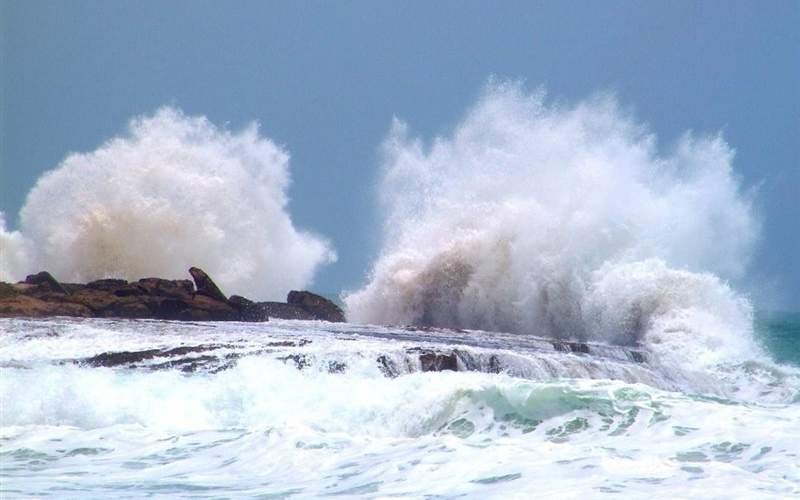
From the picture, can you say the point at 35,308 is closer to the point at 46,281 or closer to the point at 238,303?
the point at 46,281

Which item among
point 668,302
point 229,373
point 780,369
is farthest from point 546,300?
point 229,373

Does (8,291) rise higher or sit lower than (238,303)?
lower

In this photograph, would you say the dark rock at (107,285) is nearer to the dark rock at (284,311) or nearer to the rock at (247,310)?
the rock at (247,310)

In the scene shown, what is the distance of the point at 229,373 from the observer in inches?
347

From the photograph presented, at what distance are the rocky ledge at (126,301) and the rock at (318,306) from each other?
1.96m

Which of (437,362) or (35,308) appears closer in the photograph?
(437,362)

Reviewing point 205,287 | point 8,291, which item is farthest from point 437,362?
point 8,291

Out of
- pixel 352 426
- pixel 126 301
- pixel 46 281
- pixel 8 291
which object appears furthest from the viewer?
pixel 46 281

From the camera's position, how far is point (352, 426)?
24.5ft

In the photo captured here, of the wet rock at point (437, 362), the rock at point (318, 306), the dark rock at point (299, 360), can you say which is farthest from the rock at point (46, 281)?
the wet rock at point (437, 362)

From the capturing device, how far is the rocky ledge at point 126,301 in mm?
14391

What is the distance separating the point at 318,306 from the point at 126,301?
5.22m

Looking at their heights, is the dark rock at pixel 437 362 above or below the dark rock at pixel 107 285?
below

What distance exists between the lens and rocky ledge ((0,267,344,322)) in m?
14.4
